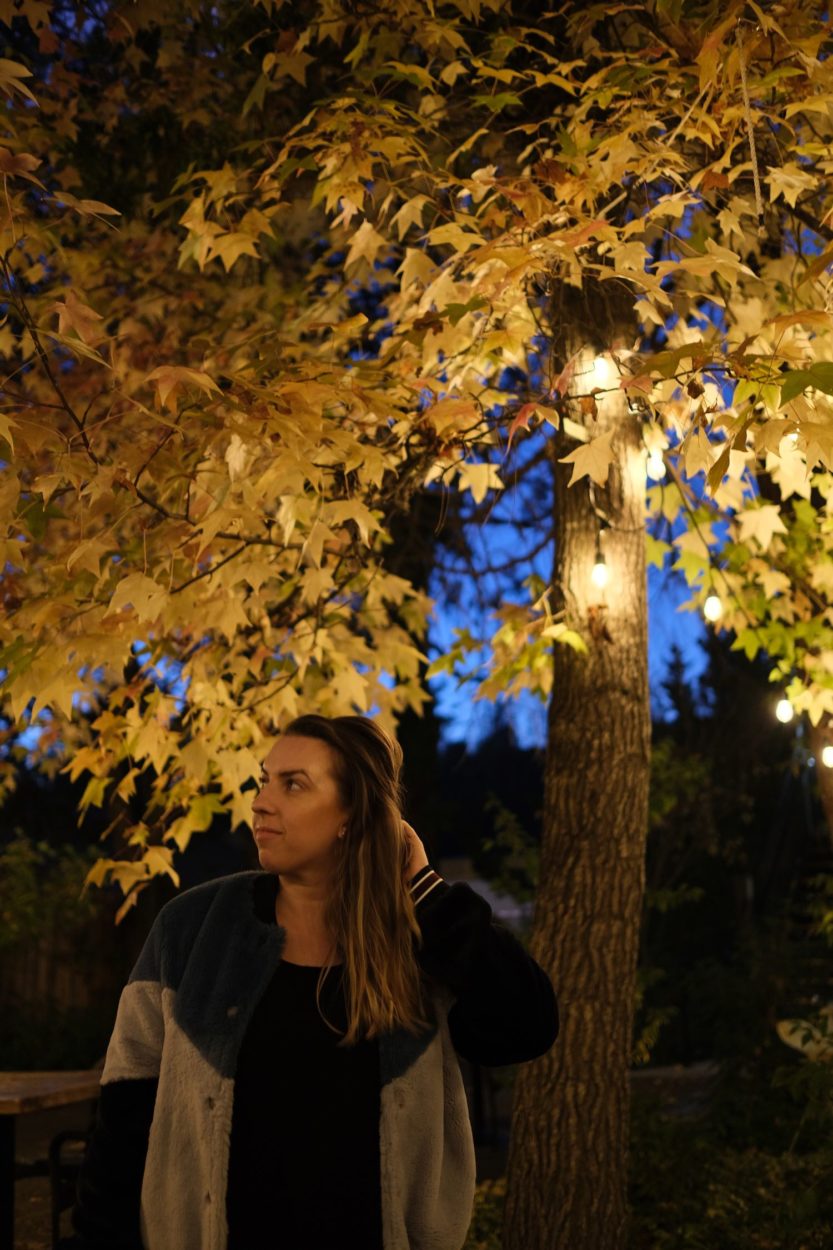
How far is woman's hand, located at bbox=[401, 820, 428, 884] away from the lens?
7.48 ft

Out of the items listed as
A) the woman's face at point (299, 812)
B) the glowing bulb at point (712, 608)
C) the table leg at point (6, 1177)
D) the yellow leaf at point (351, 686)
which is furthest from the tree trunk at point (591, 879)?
the woman's face at point (299, 812)

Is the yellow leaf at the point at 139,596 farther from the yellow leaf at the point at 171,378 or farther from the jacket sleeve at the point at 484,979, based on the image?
the jacket sleeve at the point at 484,979

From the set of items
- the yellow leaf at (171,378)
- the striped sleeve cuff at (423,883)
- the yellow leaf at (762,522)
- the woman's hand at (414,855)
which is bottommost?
the striped sleeve cuff at (423,883)

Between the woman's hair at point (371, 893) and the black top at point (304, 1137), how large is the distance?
0.05m

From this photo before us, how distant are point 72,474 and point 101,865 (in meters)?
1.51

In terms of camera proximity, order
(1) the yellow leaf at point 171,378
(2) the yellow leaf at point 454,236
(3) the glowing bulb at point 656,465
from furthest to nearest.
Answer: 1. (3) the glowing bulb at point 656,465
2. (2) the yellow leaf at point 454,236
3. (1) the yellow leaf at point 171,378

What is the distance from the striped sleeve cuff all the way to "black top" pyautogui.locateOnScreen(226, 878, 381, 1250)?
204 mm

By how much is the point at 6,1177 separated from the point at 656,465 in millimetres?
3279

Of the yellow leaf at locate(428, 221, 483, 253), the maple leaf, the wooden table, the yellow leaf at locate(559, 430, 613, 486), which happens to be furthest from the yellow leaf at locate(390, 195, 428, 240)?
the wooden table

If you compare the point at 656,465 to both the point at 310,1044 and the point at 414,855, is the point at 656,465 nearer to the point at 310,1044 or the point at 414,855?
the point at 414,855

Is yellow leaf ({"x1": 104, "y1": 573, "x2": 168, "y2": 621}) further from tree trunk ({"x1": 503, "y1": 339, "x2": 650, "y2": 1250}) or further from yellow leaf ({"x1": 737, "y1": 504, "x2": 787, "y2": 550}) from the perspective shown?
yellow leaf ({"x1": 737, "y1": 504, "x2": 787, "y2": 550})

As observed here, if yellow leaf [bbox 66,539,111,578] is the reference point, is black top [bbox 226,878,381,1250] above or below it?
below

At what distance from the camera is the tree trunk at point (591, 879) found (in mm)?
3957

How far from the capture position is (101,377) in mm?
5828
